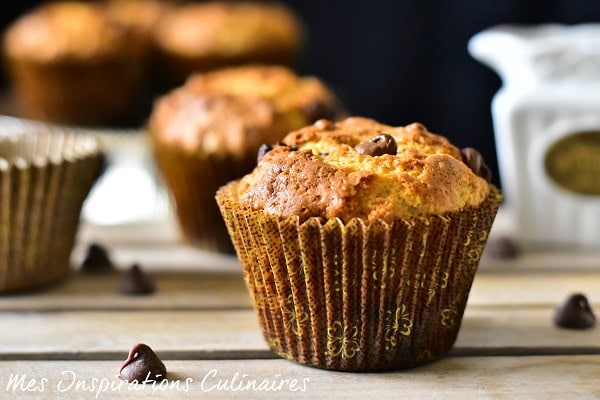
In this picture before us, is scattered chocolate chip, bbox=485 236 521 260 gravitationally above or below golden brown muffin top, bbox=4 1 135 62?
below

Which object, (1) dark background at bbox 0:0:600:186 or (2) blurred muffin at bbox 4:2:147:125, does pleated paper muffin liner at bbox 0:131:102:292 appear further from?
(1) dark background at bbox 0:0:600:186

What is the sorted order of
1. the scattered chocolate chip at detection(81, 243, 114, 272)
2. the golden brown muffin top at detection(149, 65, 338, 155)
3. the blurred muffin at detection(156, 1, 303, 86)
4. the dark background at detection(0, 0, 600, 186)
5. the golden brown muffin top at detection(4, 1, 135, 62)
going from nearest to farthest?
the scattered chocolate chip at detection(81, 243, 114, 272), the golden brown muffin top at detection(149, 65, 338, 155), the golden brown muffin top at detection(4, 1, 135, 62), the blurred muffin at detection(156, 1, 303, 86), the dark background at detection(0, 0, 600, 186)

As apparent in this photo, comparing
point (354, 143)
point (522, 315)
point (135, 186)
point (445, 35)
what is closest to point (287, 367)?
point (354, 143)

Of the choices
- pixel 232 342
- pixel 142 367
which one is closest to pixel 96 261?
pixel 232 342

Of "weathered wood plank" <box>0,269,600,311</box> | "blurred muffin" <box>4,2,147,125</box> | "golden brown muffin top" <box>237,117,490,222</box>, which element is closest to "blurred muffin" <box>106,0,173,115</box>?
"blurred muffin" <box>4,2,147,125</box>

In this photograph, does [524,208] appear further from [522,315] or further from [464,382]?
[464,382]
